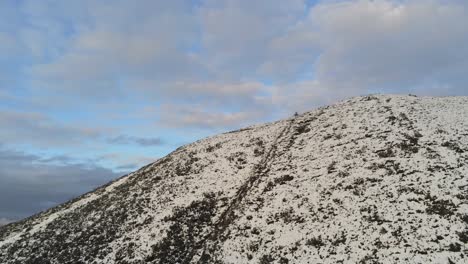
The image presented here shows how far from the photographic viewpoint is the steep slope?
67.2 feet

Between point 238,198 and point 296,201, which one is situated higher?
point 238,198

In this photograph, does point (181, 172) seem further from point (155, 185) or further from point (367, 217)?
point (367, 217)

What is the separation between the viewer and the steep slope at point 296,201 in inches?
806

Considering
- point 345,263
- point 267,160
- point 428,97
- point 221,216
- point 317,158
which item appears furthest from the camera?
point 428,97

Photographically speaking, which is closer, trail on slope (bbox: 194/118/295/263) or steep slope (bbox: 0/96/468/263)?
steep slope (bbox: 0/96/468/263)

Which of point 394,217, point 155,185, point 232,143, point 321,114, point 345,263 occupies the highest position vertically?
point 321,114

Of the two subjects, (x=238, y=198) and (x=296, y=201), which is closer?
(x=296, y=201)

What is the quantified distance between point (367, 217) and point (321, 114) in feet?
59.3

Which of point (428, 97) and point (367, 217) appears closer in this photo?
point (367, 217)

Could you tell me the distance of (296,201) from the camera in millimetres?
25531

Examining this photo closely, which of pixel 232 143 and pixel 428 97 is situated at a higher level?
pixel 428 97

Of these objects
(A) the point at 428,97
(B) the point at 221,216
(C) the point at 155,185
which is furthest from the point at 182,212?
(A) the point at 428,97

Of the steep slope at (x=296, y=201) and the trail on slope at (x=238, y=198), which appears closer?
the steep slope at (x=296, y=201)

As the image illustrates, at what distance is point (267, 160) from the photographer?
3253 centimetres
